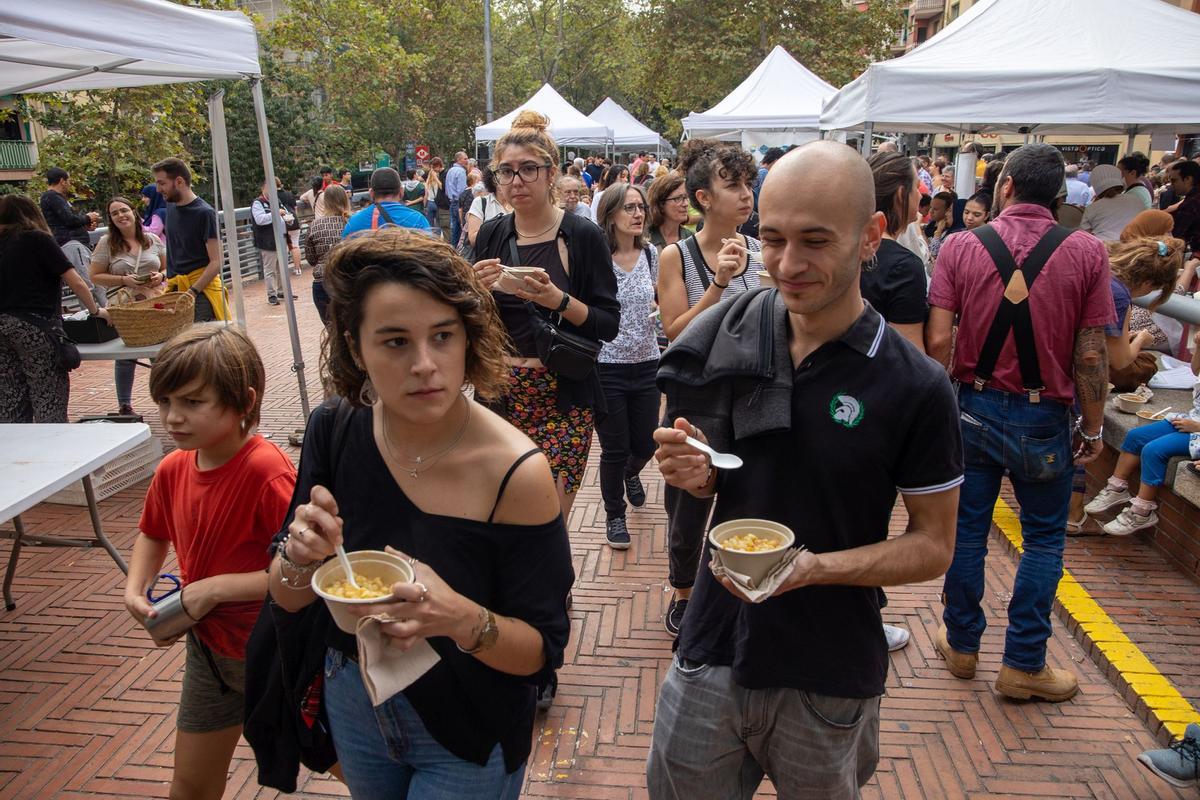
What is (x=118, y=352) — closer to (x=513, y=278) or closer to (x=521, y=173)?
(x=521, y=173)

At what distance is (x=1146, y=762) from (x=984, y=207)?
615 centimetres

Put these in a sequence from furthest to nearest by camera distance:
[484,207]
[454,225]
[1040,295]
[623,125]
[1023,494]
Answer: [623,125] < [454,225] < [484,207] < [1023,494] < [1040,295]

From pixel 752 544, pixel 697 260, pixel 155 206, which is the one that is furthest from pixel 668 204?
pixel 155 206

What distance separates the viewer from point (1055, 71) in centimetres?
601

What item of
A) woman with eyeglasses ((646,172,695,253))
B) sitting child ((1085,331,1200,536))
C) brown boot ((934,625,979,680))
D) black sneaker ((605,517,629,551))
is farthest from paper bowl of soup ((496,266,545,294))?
sitting child ((1085,331,1200,536))

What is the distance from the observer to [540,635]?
169 centimetres

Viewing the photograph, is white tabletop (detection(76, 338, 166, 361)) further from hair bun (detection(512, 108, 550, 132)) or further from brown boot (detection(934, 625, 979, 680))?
brown boot (detection(934, 625, 979, 680))

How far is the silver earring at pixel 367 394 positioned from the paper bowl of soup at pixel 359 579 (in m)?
0.43

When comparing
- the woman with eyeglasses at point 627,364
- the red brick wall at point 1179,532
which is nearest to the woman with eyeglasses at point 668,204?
the woman with eyeglasses at point 627,364

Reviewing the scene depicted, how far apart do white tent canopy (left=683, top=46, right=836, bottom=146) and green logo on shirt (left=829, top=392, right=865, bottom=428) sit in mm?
13896

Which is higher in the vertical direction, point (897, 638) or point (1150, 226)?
point (1150, 226)

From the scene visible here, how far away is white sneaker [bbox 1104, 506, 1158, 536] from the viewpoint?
185 inches

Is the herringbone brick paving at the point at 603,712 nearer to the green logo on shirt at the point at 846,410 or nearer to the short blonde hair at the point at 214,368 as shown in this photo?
the short blonde hair at the point at 214,368

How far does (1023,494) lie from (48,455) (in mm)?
4260
